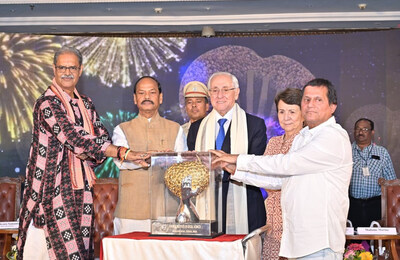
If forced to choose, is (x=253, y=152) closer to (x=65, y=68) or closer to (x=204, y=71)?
(x=65, y=68)

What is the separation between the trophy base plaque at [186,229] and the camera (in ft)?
11.1

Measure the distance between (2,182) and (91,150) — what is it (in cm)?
345

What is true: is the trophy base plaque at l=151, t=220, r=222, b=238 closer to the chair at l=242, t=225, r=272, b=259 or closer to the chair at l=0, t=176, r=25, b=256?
the chair at l=242, t=225, r=272, b=259

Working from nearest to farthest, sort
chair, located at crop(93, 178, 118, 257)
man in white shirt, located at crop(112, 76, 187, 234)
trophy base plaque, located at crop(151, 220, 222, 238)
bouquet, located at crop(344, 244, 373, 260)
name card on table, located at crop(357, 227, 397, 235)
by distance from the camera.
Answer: trophy base plaque, located at crop(151, 220, 222, 238)
man in white shirt, located at crop(112, 76, 187, 234)
bouquet, located at crop(344, 244, 373, 260)
name card on table, located at crop(357, 227, 397, 235)
chair, located at crop(93, 178, 118, 257)

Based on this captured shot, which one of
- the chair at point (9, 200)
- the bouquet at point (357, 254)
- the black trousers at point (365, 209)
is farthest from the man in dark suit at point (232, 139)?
the black trousers at point (365, 209)

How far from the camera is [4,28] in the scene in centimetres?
951

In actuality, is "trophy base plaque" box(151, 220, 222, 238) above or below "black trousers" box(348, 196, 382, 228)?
above

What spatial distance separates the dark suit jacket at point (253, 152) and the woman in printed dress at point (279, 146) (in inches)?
6.0

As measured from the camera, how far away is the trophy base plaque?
339 cm

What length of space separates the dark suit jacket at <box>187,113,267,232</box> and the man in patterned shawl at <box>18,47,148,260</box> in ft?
2.26

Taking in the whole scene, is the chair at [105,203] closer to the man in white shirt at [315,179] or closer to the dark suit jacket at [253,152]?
the dark suit jacket at [253,152]

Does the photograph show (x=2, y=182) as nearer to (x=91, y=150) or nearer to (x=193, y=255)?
(x=91, y=150)

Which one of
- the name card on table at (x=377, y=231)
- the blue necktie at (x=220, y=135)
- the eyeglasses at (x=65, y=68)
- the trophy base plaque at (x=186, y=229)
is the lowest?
the name card on table at (x=377, y=231)

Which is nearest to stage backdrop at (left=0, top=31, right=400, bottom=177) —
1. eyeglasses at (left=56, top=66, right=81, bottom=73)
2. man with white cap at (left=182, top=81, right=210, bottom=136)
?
man with white cap at (left=182, top=81, right=210, bottom=136)
